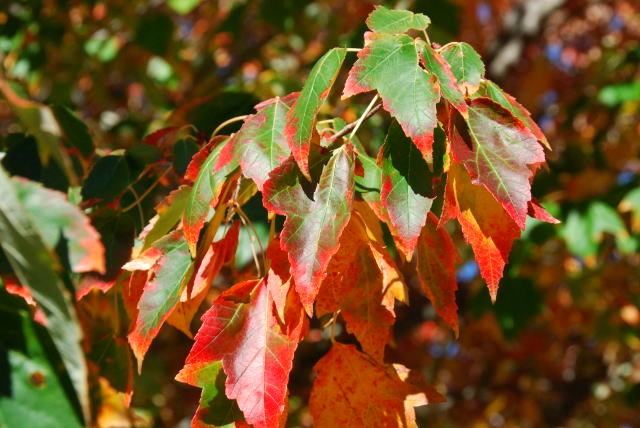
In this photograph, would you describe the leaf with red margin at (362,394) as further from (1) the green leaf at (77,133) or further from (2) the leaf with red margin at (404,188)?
(1) the green leaf at (77,133)

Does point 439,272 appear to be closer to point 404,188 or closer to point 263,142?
point 404,188

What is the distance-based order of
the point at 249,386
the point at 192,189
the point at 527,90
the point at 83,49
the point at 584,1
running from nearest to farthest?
the point at 249,386, the point at 192,189, the point at 83,49, the point at 527,90, the point at 584,1

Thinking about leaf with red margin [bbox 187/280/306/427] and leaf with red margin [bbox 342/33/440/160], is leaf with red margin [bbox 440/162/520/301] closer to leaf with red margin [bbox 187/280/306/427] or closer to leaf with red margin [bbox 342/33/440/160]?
leaf with red margin [bbox 342/33/440/160]

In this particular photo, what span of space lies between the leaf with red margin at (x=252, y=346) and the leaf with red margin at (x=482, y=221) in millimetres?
287

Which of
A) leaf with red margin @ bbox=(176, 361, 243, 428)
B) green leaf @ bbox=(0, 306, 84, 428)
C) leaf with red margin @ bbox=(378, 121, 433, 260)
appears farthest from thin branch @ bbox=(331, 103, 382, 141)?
green leaf @ bbox=(0, 306, 84, 428)

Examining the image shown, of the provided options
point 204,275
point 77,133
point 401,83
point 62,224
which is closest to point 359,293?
point 204,275

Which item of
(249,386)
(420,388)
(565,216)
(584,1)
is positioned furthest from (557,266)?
(249,386)

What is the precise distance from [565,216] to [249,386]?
2.57 metres

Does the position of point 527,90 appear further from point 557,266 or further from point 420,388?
point 420,388

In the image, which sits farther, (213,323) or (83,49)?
(83,49)

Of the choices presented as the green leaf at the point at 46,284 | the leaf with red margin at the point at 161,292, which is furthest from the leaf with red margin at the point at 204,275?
the green leaf at the point at 46,284

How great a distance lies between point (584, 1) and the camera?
18.8 feet

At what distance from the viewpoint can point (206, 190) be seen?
1.21 m

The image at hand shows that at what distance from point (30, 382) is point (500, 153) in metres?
0.72
